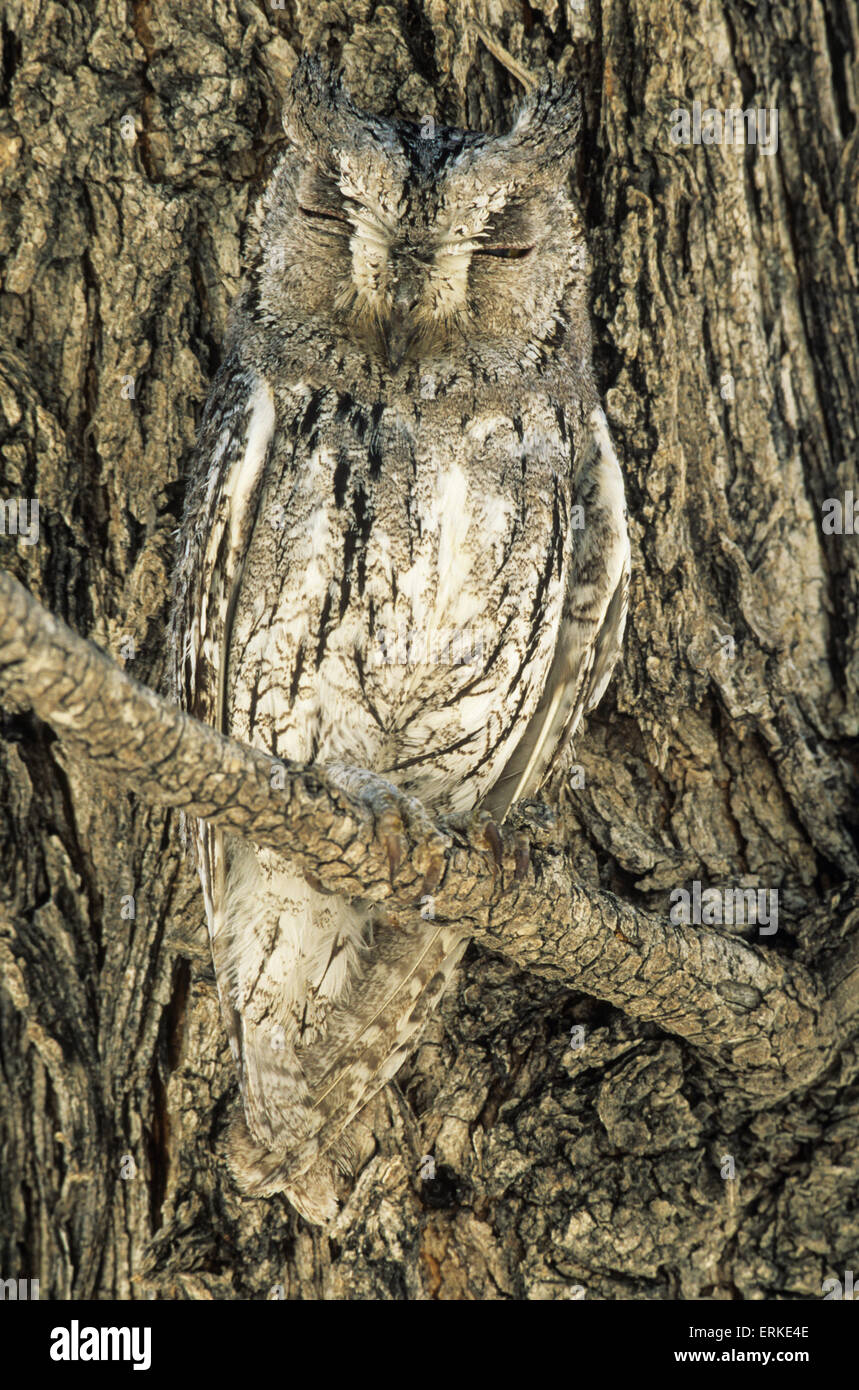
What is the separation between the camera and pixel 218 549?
2.10 meters

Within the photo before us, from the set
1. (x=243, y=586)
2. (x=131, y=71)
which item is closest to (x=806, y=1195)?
(x=243, y=586)

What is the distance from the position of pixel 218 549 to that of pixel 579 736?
2.80 ft

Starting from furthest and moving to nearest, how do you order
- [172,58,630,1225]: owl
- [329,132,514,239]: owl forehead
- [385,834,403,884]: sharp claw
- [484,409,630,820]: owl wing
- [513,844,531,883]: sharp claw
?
[484,409,630,820]: owl wing < [172,58,630,1225]: owl < [329,132,514,239]: owl forehead < [513,844,531,883]: sharp claw < [385,834,403,884]: sharp claw

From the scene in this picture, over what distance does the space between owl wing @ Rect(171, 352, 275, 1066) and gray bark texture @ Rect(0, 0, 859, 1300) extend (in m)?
0.16

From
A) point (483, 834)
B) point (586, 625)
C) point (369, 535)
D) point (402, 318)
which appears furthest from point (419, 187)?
point (483, 834)

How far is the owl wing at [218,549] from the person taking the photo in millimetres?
2078

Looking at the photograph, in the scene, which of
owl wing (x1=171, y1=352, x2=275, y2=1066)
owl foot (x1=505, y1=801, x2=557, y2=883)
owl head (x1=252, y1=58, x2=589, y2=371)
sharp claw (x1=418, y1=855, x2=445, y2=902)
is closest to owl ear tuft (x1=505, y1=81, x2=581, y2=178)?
owl head (x1=252, y1=58, x2=589, y2=371)

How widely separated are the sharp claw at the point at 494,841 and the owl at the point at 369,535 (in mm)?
309

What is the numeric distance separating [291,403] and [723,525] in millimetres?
933

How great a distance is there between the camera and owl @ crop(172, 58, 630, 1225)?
2.04m

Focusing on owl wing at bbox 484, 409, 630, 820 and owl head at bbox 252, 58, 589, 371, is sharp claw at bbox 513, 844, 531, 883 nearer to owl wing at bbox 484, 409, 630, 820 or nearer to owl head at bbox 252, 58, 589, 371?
owl wing at bbox 484, 409, 630, 820

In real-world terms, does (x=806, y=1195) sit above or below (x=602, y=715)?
below

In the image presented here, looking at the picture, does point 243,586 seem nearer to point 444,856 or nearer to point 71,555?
point 71,555

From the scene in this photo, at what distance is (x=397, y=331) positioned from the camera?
2010mm
